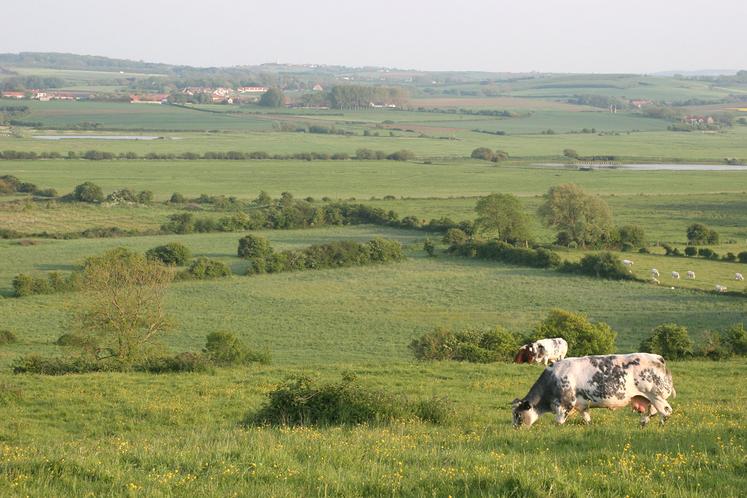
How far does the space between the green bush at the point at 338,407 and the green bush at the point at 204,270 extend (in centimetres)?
3674

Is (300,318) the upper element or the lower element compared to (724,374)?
lower

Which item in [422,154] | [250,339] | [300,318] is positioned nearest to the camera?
[250,339]

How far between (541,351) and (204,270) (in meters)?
32.2

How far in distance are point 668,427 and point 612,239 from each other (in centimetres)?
5170

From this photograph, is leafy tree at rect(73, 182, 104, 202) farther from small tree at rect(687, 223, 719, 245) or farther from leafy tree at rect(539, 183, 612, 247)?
small tree at rect(687, 223, 719, 245)

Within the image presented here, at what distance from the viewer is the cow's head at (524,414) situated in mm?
14695

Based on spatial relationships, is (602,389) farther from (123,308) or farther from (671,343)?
(123,308)

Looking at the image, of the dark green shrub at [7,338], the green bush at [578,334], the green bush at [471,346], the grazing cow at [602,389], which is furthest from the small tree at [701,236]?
the grazing cow at [602,389]

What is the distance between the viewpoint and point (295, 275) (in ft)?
177

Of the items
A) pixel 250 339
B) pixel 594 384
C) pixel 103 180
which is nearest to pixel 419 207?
pixel 103 180

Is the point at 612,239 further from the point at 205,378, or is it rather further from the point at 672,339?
the point at 205,378

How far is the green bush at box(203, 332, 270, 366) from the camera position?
26547 millimetres

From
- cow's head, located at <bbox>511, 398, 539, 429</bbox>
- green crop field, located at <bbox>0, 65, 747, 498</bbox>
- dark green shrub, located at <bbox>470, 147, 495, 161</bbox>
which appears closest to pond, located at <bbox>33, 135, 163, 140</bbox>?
green crop field, located at <bbox>0, 65, 747, 498</bbox>

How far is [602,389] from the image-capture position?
14.6m
